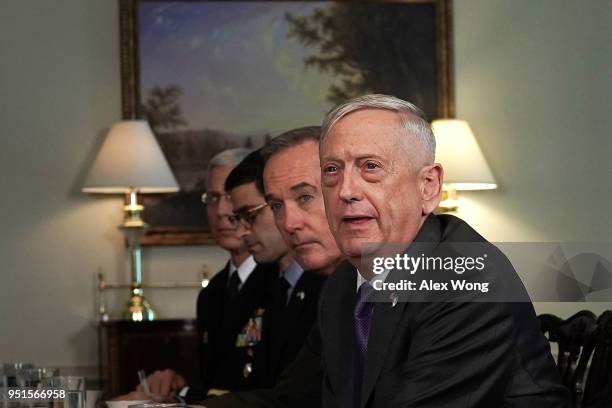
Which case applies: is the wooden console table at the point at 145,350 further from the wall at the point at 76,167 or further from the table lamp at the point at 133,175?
the wall at the point at 76,167

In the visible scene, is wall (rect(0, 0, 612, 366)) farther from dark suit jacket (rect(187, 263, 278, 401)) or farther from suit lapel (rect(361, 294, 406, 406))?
suit lapel (rect(361, 294, 406, 406))

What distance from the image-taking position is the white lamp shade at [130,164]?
19.0 feet

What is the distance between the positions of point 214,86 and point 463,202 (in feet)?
5.14

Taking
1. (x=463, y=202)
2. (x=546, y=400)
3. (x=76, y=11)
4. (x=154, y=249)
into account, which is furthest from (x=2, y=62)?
(x=546, y=400)

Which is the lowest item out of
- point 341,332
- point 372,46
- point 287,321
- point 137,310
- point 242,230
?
point 137,310

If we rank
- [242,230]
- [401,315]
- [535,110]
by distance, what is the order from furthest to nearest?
[535,110]
[242,230]
[401,315]

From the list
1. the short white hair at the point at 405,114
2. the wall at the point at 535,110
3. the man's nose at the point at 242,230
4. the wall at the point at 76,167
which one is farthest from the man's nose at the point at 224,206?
the short white hair at the point at 405,114

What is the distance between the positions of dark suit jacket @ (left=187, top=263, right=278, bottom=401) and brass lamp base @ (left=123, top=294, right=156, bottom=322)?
1563 mm

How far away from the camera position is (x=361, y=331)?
223 centimetres

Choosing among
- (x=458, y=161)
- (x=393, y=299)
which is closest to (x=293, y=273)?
(x=393, y=299)

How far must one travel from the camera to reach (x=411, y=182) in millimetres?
2254

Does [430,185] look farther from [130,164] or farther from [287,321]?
[130,164]

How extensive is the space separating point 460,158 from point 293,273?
8.64 feet

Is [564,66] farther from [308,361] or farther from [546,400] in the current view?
[546,400]
